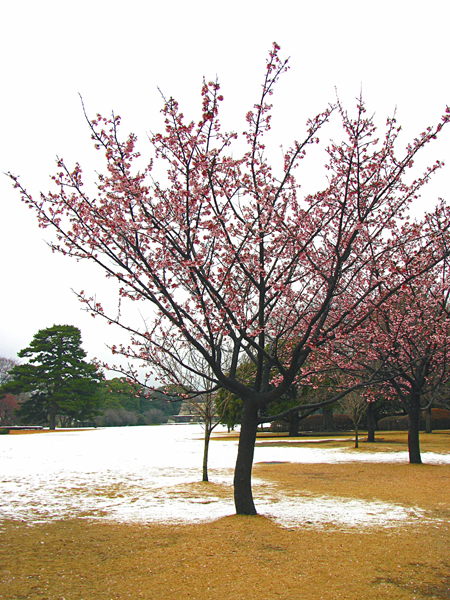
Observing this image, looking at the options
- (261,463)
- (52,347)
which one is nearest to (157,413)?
(52,347)

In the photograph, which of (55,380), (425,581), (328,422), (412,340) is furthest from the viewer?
(55,380)

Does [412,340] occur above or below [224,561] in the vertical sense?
above

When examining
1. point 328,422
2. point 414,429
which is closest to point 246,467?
point 414,429

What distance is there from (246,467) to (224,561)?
2259 millimetres

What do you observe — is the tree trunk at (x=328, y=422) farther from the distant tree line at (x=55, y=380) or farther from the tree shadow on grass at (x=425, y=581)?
the tree shadow on grass at (x=425, y=581)

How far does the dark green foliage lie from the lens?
49719mm

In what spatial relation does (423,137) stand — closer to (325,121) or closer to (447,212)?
(325,121)

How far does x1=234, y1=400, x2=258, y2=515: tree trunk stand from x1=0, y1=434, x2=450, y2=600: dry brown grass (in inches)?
12.5

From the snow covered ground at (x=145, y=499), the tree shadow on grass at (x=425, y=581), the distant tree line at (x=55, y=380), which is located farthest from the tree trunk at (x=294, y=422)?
the tree shadow on grass at (x=425, y=581)

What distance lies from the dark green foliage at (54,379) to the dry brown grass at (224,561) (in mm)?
46569

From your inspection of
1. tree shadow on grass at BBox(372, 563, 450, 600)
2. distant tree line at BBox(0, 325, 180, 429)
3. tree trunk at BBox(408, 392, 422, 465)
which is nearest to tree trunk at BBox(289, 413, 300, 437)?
tree trunk at BBox(408, 392, 422, 465)

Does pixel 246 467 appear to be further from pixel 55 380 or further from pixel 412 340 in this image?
pixel 55 380

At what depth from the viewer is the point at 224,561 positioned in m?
4.88

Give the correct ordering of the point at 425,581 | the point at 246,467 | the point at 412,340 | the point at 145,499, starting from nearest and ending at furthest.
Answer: the point at 425,581, the point at 246,467, the point at 145,499, the point at 412,340
